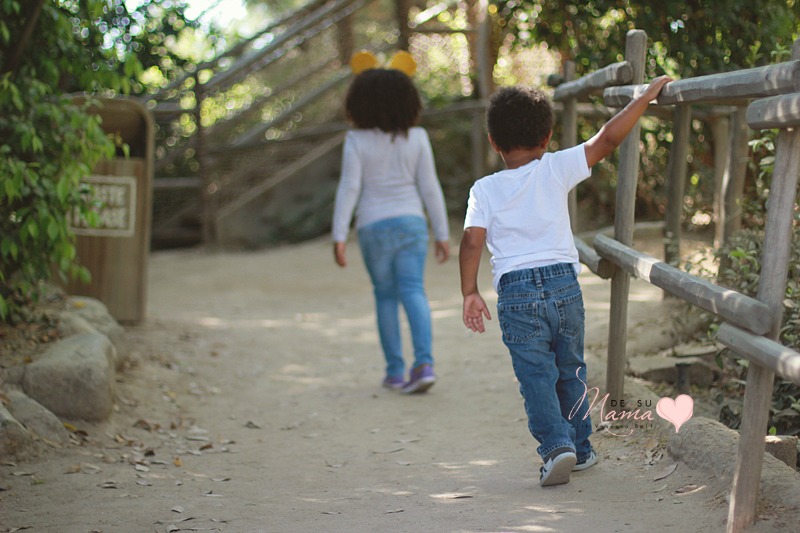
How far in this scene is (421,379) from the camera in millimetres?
4984

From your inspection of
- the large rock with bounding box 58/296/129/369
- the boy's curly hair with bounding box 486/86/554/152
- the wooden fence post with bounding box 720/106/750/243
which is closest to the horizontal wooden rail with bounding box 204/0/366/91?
the large rock with bounding box 58/296/129/369

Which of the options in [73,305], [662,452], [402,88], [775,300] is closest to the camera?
[775,300]

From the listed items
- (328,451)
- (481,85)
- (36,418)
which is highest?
(481,85)

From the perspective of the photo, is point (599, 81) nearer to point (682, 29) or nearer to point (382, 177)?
point (382, 177)

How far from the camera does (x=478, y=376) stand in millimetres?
5230

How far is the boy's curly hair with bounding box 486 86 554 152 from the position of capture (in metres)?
3.29

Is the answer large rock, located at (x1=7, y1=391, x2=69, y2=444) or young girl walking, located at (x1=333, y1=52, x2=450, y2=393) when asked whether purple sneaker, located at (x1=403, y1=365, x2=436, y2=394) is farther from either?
large rock, located at (x1=7, y1=391, x2=69, y2=444)

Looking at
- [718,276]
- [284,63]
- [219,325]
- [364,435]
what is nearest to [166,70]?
[219,325]

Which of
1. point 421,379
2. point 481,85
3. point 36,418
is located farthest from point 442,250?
point 481,85

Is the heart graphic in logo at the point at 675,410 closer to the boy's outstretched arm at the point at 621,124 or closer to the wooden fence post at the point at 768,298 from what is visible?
the wooden fence post at the point at 768,298

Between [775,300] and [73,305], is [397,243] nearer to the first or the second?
[73,305]

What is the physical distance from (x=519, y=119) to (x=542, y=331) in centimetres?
74

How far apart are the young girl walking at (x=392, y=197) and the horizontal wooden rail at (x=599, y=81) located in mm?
816

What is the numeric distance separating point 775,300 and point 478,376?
284cm
